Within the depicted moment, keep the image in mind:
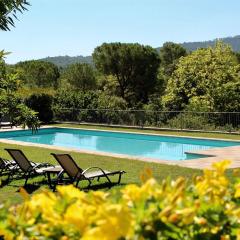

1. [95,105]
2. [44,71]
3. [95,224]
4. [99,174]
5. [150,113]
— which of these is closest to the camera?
[95,224]

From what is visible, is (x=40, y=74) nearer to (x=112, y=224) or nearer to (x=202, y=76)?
(x=202, y=76)

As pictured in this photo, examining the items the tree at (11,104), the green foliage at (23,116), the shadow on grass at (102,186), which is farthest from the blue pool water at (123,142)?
the tree at (11,104)

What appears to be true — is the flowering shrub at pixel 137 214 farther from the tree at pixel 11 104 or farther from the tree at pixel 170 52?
the tree at pixel 170 52

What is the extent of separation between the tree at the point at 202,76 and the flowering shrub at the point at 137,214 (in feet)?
88.7

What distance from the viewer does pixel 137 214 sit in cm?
143

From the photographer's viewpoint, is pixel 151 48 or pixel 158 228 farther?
pixel 151 48

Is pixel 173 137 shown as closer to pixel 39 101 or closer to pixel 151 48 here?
pixel 39 101

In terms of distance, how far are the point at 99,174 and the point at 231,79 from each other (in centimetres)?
2214

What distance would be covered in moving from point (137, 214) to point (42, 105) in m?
28.1

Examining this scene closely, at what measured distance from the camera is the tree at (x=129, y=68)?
143ft

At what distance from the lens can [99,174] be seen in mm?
9609

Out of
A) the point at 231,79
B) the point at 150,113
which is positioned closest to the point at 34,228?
the point at 150,113

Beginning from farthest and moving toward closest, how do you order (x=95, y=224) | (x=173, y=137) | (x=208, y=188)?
(x=173, y=137) < (x=208, y=188) < (x=95, y=224)

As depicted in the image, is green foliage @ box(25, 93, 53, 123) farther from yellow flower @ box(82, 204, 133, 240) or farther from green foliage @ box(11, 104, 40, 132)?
yellow flower @ box(82, 204, 133, 240)
